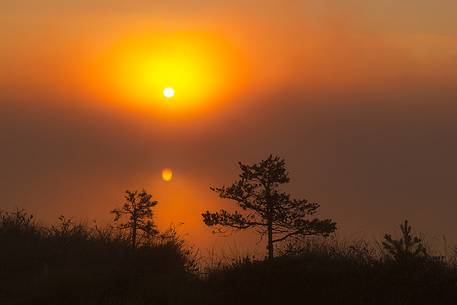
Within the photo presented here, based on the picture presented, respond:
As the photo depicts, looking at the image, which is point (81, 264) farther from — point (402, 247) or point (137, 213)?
point (402, 247)

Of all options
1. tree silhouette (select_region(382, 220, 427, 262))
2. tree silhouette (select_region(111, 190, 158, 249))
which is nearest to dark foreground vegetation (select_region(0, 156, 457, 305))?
tree silhouette (select_region(382, 220, 427, 262))

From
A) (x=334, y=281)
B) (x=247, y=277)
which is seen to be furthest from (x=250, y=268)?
(x=334, y=281)

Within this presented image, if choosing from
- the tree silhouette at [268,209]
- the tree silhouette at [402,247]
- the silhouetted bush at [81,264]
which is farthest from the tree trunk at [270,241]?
the tree silhouette at [402,247]

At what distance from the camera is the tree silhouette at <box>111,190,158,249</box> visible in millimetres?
15391

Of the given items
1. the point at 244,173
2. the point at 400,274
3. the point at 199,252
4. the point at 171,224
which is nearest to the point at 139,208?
the point at 171,224

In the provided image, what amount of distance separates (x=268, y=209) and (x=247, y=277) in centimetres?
187

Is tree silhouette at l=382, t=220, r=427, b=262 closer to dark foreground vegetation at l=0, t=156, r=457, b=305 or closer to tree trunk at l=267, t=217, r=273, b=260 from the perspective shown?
dark foreground vegetation at l=0, t=156, r=457, b=305

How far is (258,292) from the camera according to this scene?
33.7 ft

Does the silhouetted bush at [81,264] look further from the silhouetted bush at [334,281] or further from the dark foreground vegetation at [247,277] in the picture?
the silhouetted bush at [334,281]

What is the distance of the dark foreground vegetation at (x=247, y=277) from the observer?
9945 mm

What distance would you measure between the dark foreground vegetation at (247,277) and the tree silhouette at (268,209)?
469 mm

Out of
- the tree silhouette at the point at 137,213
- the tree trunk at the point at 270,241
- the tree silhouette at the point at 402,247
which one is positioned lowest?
the tree silhouette at the point at 402,247

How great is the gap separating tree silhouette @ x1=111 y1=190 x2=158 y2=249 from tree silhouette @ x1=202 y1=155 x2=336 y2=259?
3480 mm

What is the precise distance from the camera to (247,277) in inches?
420
